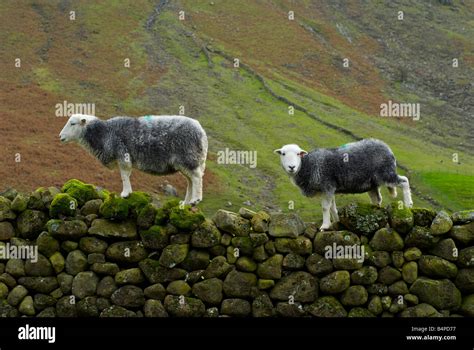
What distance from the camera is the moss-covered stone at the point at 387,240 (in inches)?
627

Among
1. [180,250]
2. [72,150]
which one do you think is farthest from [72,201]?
[72,150]

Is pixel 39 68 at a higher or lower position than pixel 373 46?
lower

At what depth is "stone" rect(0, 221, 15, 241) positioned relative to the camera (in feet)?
54.8

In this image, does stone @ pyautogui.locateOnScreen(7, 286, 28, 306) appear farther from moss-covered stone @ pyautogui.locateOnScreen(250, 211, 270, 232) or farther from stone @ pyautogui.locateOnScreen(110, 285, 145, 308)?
moss-covered stone @ pyautogui.locateOnScreen(250, 211, 270, 232)

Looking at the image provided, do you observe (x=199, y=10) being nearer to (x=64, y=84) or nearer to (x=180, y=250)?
(x=64, y=84)

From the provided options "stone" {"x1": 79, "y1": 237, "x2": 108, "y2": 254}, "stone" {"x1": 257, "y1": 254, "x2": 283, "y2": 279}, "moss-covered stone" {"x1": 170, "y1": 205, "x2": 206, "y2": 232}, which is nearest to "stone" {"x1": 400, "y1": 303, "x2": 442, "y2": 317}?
"stone" {"x1": 257, "y1": 254, "x2": 283, "y2": 279}

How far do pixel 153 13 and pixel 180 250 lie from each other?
85.4 metres

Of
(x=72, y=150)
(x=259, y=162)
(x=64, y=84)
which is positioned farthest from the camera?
(x=64, y=84)

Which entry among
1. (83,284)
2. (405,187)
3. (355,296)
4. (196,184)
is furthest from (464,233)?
(83,284)

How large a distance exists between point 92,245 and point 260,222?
411 centimetres

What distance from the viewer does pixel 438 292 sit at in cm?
1573

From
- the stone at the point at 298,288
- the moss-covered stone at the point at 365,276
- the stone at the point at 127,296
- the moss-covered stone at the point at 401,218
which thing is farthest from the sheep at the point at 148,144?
the moss-covered stone at the point at 401,218

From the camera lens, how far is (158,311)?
16094 mm

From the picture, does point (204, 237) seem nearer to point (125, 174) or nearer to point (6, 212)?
point (125, 174)
